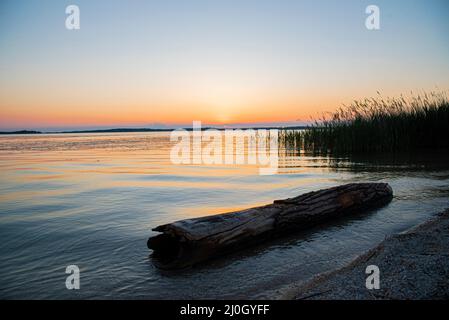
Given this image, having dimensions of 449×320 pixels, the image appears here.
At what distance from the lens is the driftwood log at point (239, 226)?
4387 mm

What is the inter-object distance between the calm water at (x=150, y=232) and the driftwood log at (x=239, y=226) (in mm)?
180

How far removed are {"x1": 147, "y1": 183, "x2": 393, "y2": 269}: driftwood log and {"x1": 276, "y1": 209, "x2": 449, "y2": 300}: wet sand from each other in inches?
49.8

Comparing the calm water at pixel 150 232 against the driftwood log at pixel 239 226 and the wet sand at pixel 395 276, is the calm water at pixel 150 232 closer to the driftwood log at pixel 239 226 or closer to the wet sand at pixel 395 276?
the driftwood log at pixel 239 226

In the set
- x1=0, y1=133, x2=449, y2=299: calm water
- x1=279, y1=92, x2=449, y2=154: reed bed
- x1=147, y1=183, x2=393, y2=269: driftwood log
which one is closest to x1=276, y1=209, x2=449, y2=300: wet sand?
x1=0, y1=133, x2=449, y2=299: calm water

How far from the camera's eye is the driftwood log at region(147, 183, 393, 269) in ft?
14.4

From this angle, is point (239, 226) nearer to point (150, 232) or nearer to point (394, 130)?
point (150, 232)

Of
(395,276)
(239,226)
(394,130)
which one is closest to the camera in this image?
(395,276)

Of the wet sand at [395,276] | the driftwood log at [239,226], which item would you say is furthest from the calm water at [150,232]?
the wet sand at [395,276]

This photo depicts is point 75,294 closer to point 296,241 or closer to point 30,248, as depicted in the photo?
point 30,248

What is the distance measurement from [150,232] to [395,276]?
3.83 meters

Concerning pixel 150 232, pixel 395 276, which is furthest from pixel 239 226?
pixel 395 276

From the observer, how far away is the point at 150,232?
5746 millimetres
